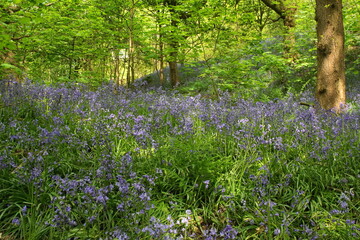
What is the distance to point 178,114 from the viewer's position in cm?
497

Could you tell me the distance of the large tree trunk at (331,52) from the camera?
562 cm

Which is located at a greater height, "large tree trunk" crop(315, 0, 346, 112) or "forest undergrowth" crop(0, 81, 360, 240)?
"large tree trunk" crop(315, 0, 346, 112)

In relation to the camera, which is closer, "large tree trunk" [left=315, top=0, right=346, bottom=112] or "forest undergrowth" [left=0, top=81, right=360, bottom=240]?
"forest undergrowth" [left=0, top=81, right=360, bottom=240]

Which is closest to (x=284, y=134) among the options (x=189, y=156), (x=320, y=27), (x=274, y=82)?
(x=189, y=156)

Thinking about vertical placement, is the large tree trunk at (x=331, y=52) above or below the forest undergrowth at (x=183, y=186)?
above

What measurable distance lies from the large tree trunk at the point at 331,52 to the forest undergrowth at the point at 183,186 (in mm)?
1653

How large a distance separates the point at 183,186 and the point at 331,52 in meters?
4.88

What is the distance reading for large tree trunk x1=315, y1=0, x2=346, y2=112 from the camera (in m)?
5.62

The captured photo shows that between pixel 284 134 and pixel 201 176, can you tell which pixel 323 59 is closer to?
pixel 284 134

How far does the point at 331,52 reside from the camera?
5695 millimetres

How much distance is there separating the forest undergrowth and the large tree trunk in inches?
65.1

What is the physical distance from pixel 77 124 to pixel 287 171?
3.63 m

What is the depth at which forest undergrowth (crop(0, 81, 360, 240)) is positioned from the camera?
2.25 metres

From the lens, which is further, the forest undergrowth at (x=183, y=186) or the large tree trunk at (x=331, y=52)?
the large tree trunk at (x=331, y=52)
